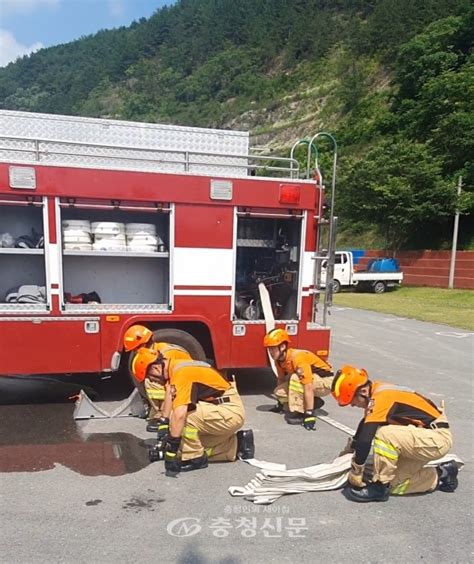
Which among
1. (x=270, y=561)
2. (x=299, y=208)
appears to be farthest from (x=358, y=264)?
(x=270, y=561)

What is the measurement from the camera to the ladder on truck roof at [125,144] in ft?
19.0

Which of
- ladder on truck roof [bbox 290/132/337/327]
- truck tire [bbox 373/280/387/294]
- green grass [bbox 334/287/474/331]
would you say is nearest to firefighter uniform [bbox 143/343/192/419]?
ladder on truck roof [bbox 290/132/337/327]

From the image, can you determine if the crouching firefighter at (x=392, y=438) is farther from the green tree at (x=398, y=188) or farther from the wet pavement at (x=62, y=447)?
the green tree at (x=398, y=188)

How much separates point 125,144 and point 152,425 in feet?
10.7

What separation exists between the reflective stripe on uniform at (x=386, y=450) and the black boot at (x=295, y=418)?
1.74 m

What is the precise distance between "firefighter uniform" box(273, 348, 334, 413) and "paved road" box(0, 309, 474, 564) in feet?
0.92

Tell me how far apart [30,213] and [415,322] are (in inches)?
432

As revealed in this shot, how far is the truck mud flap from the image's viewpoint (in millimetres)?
5219

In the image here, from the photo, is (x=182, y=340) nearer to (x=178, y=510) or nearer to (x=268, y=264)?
(x=268, y=264)

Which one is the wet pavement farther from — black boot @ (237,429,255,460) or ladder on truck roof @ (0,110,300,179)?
ladder on truck roof @ (0,110,300,179)

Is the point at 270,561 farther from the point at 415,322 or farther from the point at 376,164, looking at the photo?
the point at 376,164

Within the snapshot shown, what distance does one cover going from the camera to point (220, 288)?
5.67m

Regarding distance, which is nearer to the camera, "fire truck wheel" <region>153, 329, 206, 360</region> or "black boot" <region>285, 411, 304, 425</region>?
"black boot" <region>285, 411, 304, 425</region>

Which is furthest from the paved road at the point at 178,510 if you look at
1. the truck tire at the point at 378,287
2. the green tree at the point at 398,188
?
the green tree at the point at 398,188
